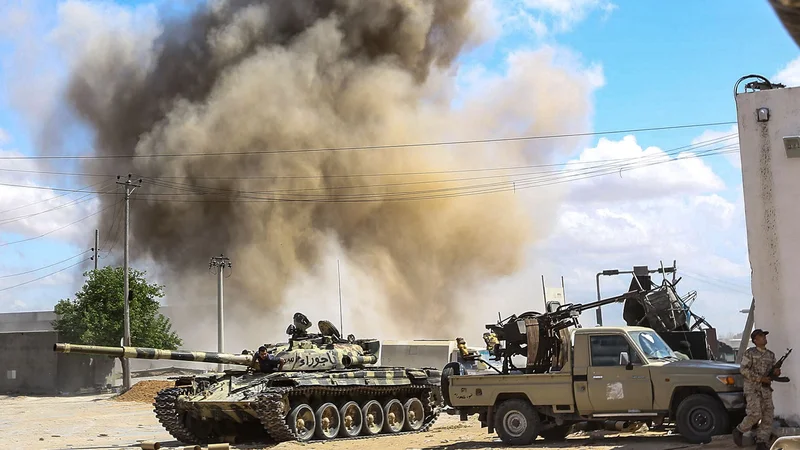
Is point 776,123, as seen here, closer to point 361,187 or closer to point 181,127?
point 361,187

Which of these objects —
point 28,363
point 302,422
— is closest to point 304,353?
point 302,422

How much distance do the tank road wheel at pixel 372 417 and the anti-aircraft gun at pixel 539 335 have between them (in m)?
4.21

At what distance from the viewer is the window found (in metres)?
12.4

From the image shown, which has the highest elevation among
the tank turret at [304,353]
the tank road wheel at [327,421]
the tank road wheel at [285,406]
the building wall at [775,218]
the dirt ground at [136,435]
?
the building wall at [775,218]

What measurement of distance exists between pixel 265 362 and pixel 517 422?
→ 18.0 ft

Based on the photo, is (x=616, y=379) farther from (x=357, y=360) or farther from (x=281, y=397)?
(x=357, y=360)

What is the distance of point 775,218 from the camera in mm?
10477

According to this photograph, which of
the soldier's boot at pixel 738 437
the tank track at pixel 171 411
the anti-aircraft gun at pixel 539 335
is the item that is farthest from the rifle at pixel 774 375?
the tank track at pixel 171 411

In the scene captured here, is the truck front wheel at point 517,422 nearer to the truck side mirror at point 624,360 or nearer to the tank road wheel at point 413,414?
the truck side mirror at point 624,360

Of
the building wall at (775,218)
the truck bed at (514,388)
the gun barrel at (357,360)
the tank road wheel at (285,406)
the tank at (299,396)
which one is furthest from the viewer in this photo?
the gun barrel at (357,360)

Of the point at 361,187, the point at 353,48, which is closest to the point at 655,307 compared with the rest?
the point at 361,187

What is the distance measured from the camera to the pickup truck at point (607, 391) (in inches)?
459

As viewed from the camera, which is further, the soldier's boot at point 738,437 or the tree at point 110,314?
the tree at point 110,314

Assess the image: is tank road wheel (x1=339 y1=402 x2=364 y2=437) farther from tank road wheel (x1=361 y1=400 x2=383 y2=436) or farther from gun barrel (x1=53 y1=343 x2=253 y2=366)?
gun barrel (x1=53 y1=343 x2=253 y2=366)
